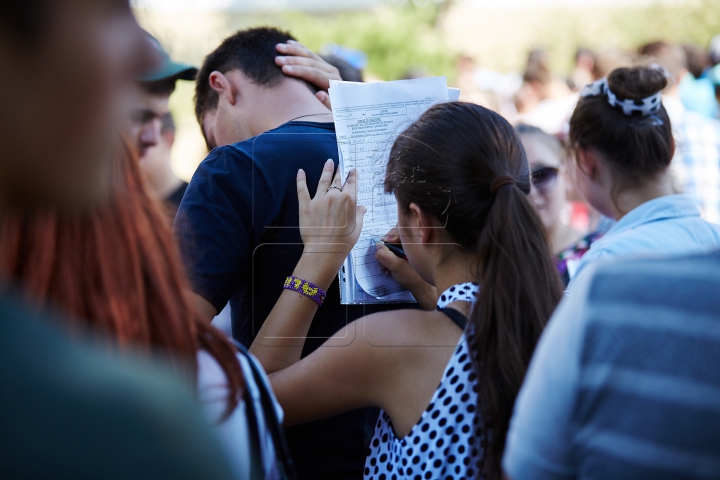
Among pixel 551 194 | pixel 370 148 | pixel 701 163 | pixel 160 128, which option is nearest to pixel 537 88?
pixel 701 163

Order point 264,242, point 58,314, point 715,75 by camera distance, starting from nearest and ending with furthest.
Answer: point 58,314, point 264,242, point 715,75

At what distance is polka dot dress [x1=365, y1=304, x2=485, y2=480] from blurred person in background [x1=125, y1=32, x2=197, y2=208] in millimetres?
A: 1791

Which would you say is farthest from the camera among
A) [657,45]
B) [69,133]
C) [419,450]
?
[657,45]

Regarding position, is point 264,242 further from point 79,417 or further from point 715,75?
point 715,75

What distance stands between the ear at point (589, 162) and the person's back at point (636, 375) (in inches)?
57.2

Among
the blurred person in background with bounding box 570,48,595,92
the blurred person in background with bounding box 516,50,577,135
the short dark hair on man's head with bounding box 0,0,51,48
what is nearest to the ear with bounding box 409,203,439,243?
the short dark hair on man's head with bounding box 0,0,51,48

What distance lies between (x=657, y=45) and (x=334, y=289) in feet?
16.0

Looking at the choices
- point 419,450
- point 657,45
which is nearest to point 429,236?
point 419,450

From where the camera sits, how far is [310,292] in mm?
1550

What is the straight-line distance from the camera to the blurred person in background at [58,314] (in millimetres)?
461

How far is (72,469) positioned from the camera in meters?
0.45

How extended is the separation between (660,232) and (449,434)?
111cm

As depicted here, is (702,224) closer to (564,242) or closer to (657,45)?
(564,242)

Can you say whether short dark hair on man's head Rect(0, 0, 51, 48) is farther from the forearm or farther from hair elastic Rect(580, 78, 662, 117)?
hair elastic Rect(580, 78, 662, 117)
